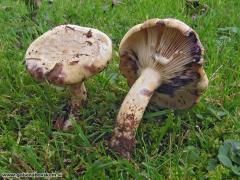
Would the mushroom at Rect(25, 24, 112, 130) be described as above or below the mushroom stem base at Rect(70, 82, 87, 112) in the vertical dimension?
above

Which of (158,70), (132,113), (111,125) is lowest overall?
(111,125)

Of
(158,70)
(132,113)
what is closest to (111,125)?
(132,113)

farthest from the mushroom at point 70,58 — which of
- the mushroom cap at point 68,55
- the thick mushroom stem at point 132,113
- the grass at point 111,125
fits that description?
the thick mushroom stem at point 132,113

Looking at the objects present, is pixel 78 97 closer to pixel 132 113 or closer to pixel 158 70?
pixel 132 113

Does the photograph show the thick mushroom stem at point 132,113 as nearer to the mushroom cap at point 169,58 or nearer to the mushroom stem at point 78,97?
the mushroom cap at point 169,58

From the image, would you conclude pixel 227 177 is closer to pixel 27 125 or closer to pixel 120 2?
pixel 27 125

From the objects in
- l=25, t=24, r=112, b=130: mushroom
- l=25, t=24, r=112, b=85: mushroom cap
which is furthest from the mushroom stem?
l=25, t=24, r=112, b=85: mushroom cap

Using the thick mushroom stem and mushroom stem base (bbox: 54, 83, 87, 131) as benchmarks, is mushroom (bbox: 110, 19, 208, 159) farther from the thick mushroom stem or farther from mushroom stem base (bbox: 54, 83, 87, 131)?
mushroom stem base (bbox: 54, 83, 87, 131)
